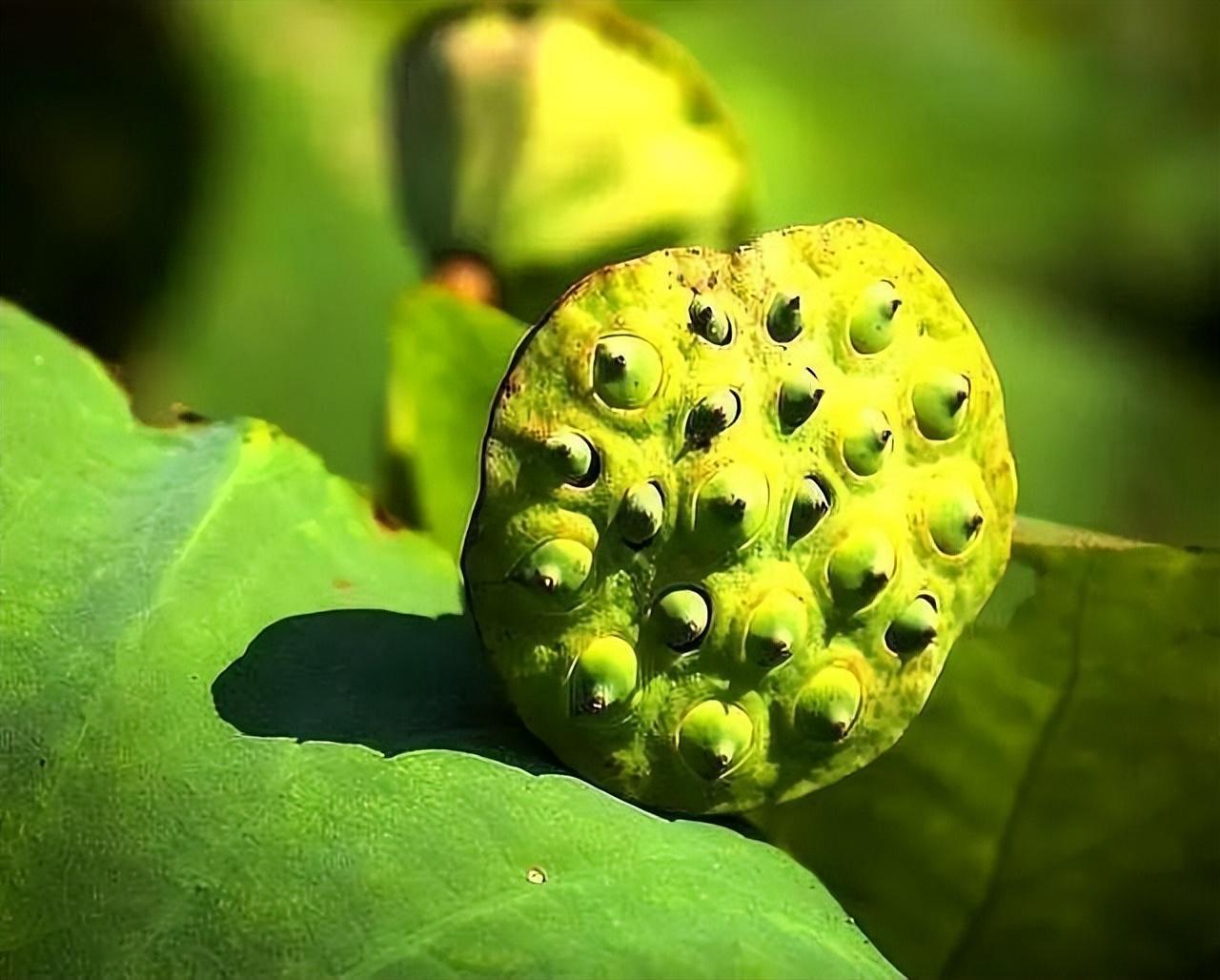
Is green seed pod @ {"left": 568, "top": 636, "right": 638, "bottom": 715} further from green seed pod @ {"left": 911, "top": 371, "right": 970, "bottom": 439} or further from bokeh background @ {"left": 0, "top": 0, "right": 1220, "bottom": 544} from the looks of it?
bokeh background @ {"left": 0, "top": 0, "right": 1220, "bottom": 544}

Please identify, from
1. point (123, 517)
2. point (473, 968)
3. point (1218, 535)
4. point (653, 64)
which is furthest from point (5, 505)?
point (1218, 535)

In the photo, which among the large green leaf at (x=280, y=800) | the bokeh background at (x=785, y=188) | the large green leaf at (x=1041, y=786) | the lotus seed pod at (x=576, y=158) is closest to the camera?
the large green leaf at (x=280, y=800)

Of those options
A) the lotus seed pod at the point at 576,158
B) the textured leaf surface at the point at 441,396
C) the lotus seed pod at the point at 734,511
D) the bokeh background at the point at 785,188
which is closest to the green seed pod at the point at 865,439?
the lotus seed pod at the point at 734,511

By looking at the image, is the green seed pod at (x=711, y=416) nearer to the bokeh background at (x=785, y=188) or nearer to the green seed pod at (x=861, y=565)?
the green seed pod at (x=861, y=565)

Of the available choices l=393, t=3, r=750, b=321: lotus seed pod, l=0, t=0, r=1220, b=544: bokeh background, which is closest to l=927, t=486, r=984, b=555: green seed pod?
l=393, t=3, r=750, b=321: lotus seed pod

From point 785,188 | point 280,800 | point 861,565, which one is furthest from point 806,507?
point 785,188
